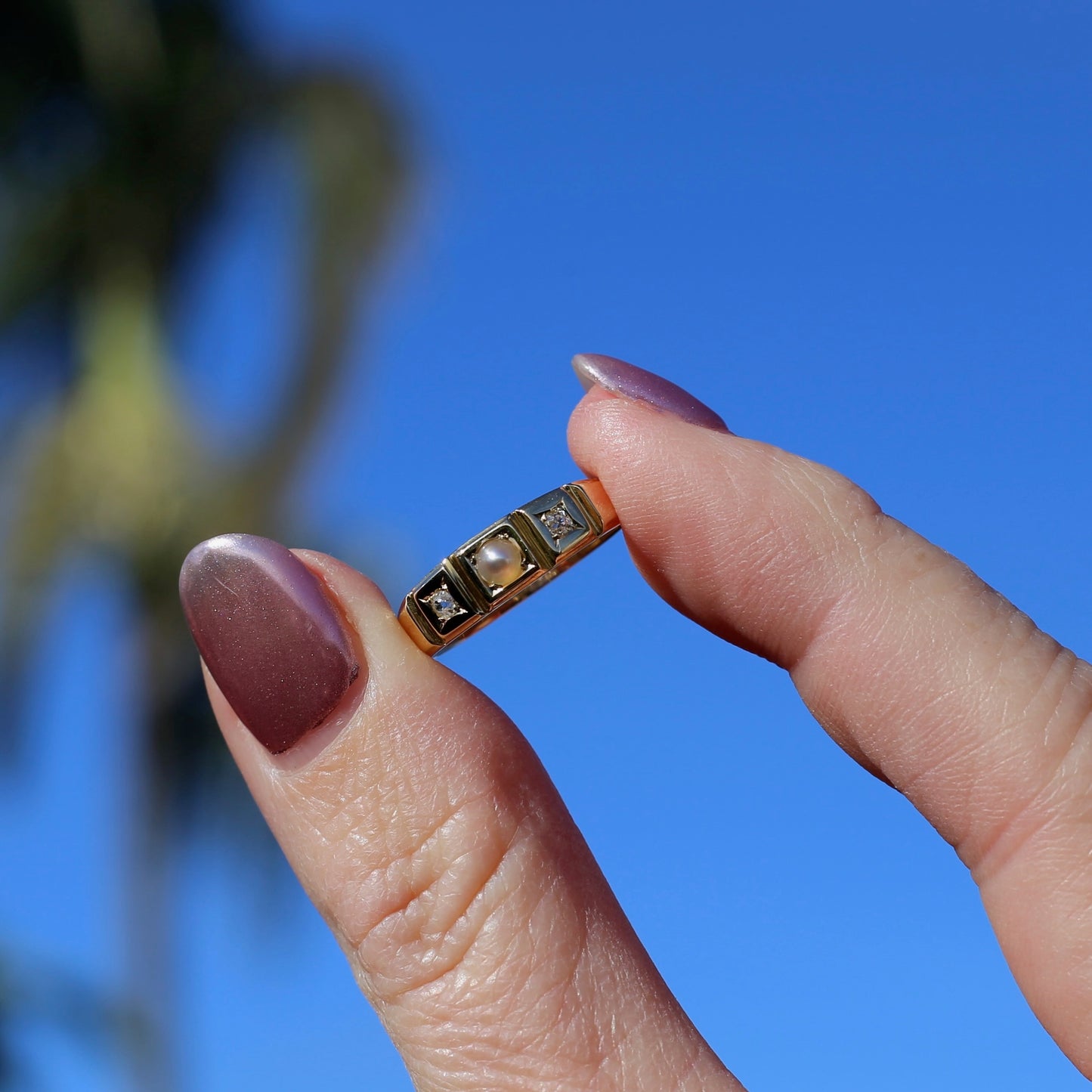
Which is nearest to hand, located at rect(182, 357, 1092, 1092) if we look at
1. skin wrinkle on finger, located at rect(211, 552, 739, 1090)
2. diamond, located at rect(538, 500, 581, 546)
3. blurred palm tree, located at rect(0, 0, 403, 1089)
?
skin wrinkle on finger, located at rect(211, 552, 739, 1090)

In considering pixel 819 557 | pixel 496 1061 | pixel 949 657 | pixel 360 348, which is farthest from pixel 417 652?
pixel 360 348

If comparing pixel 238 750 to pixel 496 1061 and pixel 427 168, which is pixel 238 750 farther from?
pixel 427 168

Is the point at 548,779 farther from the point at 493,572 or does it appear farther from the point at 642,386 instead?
the point at 642,386

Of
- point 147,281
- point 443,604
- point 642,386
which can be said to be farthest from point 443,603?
point 147,281

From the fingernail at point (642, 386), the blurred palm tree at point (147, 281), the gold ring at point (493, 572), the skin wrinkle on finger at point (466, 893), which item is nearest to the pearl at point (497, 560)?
the gold ring at point (493, 572)

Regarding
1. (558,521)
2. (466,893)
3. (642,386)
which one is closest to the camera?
(466,893)

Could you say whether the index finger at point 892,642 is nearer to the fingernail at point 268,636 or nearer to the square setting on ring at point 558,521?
the square setting on ring at point 558,521

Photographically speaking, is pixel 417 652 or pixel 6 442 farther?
pixel 6 442
